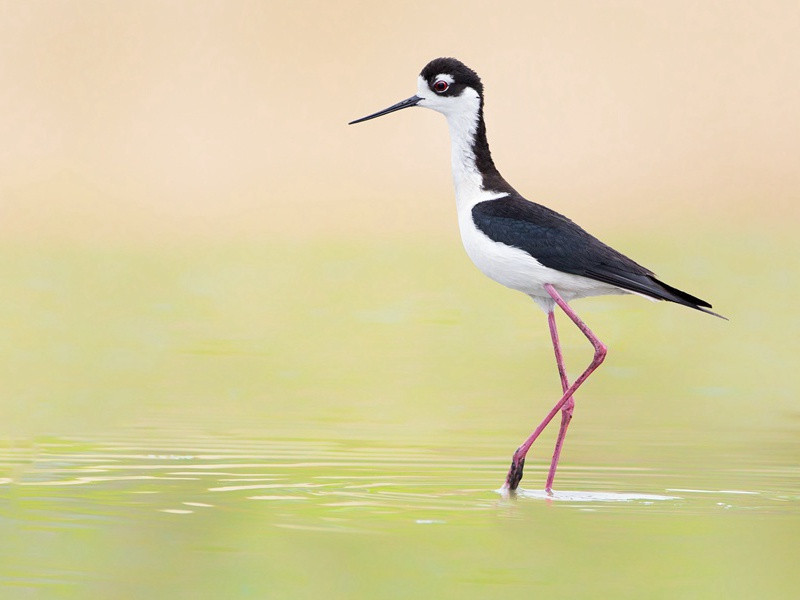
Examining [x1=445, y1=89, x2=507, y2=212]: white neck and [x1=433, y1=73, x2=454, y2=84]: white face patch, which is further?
[x1=433, y1=73, x2=454, y2=84]: white face patch

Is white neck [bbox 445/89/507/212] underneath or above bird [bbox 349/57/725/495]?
above

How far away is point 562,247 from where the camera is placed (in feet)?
30.7

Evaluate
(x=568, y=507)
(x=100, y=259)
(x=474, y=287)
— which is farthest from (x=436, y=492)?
(x=100, y=259)

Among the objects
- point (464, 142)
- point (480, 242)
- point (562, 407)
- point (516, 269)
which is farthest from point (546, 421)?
point (464, 142)

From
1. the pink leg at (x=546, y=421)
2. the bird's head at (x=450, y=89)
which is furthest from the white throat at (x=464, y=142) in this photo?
the pink leg at (x=546, y=421)

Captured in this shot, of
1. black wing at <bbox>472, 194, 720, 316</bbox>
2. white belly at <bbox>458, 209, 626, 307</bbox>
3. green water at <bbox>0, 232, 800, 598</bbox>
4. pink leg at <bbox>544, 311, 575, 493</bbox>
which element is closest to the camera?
green water at <bbox>0, 232, 800, 598</bbox>

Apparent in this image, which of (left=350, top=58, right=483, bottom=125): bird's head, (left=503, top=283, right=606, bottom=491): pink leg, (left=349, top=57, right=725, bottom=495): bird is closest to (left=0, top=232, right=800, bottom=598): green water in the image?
(left=503, top=283, right=606, bottom=491): pink leg

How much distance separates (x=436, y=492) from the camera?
898 centimetres

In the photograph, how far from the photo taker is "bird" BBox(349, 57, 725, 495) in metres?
9.25

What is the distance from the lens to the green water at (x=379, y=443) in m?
7.32

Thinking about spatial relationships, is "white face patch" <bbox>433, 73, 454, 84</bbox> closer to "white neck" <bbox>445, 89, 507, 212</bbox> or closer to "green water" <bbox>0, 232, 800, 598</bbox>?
"white neck" <bbox>445, 89, 507, 212</bbox>

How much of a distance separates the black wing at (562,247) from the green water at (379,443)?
3.43ft

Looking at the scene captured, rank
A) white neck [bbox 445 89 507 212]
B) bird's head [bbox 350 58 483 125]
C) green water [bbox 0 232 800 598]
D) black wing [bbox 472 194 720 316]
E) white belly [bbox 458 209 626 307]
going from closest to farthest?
green water [bbox 0 232 800 598]
black wing [bbox 472 194 720 316]
white belly [bbox 458 209 626 307]
white neck [bbox 445 89 507 212]
bird's head [bbox 350 58 483 125]

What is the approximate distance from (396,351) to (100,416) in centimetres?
473
